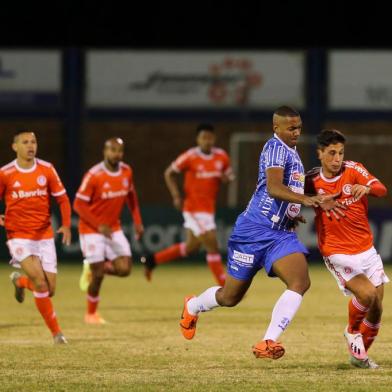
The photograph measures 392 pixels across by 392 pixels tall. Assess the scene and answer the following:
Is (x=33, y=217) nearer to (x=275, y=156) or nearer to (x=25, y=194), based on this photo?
(x=25, y=194)

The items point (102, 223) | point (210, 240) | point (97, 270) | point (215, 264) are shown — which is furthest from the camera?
point (210, 240)

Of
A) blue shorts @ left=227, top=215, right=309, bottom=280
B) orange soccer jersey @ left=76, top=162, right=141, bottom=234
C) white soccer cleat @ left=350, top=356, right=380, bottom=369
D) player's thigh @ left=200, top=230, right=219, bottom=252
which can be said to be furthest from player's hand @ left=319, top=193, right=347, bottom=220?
player's thigh @ left=200, top=230, right=219, bottom=252

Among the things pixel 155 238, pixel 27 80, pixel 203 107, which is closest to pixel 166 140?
pixel 203 107

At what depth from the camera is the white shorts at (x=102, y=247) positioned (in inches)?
549

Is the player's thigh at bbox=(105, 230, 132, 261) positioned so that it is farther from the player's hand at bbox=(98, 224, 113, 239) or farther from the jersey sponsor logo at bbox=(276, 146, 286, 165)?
the jersey sponsor logo at bbox=(276, 146, 286, 165)

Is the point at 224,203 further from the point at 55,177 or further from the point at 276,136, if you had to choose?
the point at 276,136

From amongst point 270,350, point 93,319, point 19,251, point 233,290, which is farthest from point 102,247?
point 270,350

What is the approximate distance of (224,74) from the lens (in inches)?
1094

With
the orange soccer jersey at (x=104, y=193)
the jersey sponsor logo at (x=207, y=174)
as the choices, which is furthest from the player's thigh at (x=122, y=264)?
the jersey sponsor logo at (x=207, y=174)

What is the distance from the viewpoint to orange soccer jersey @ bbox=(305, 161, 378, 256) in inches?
388

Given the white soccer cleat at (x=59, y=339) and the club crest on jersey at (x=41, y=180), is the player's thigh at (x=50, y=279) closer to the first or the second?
the white soccer cleat at (x=59, y=339)

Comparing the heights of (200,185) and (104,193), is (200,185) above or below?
below

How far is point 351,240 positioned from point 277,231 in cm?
63

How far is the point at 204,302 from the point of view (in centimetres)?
1020
